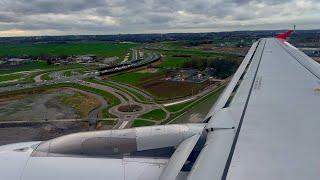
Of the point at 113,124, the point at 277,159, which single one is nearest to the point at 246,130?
the point at 277,159

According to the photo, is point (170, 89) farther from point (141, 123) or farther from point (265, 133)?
point (265, 133)

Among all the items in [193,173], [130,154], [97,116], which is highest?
[193,173]

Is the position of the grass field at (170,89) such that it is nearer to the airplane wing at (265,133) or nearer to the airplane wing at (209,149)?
the airplane wing at (265,133)

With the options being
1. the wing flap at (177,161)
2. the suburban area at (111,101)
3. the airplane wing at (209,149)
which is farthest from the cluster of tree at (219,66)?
the wing flap at (177,161)

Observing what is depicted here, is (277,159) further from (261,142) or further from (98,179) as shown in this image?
(98,179)

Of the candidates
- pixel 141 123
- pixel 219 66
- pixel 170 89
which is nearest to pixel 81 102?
pixel 170 89

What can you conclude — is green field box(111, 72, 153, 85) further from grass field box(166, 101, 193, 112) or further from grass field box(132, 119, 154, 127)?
grass field box(132, 119, 154, 127)
